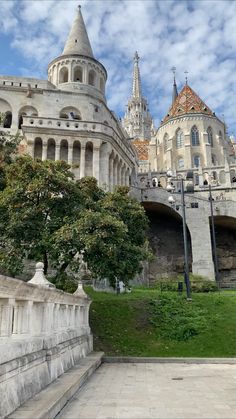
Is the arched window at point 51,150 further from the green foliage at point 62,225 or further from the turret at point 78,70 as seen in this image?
the green foliage at point 62,225

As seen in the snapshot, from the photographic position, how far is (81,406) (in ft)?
21.2

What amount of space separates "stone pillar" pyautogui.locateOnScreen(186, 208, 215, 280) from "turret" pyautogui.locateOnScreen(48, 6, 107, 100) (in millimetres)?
16715

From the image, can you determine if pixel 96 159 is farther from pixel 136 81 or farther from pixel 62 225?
pixel 136 81

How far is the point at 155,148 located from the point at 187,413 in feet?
210

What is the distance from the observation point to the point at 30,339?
6305 millimetres

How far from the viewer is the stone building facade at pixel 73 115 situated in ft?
107

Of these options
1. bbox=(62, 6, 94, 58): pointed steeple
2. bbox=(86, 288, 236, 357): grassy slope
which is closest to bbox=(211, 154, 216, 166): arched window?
bbox=(62, 6, 94, 58): pointed steeple

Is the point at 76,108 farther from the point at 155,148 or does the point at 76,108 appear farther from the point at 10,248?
the point at 155,148

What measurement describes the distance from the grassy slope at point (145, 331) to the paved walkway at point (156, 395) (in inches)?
133

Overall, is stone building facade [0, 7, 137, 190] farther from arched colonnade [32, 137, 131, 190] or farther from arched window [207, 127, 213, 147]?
arched window [207, 127, 213, 147]

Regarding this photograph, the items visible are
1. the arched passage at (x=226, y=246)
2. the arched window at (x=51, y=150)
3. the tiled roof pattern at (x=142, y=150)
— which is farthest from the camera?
the tiled roof pattern at (x=142, y=150)

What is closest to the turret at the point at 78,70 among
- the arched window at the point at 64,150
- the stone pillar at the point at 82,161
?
the arched window at the point at 64,150

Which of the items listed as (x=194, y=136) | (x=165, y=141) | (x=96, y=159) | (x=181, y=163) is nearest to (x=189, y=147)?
(x=194, y=136)

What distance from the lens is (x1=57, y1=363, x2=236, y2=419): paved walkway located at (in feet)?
19.7
